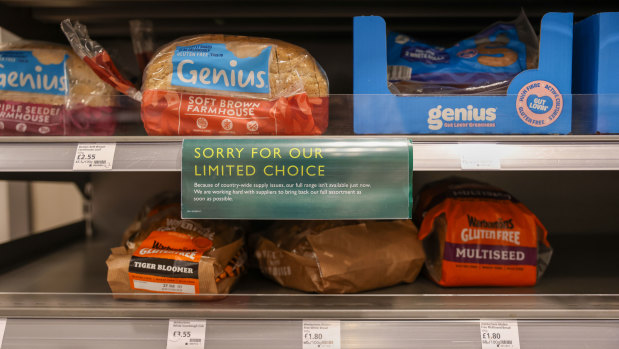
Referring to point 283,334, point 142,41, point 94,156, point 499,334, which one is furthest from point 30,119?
point 499,334

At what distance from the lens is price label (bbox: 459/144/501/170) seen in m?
0.76

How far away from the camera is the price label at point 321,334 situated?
2.60 ft

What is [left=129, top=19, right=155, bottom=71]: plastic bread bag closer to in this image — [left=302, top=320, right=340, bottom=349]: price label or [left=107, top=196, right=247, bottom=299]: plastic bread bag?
[left=107, top=196, right=247, bottom=299]: plastic bread bag

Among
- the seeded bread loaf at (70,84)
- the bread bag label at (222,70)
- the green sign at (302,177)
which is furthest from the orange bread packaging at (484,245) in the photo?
the seeded bread loaf at (70,84)

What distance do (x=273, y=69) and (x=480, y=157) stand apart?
1.68 feet

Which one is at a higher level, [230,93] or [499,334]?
[230,93]

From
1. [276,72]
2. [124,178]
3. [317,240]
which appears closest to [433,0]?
[276,72]

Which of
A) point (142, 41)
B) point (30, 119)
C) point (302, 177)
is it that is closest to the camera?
point (302, 177)

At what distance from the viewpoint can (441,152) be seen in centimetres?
77

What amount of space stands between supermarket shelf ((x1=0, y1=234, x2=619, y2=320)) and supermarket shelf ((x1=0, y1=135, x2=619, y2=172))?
328mm

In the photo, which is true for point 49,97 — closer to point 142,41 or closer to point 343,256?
point 142,41

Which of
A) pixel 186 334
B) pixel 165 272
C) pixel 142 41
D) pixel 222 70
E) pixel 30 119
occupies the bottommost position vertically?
pixel 186 334

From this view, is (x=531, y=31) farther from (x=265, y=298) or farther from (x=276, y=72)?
(x=265, y=298)

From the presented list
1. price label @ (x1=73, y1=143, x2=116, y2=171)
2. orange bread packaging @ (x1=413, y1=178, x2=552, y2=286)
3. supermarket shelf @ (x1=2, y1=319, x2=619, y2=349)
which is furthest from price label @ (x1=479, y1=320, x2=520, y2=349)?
price label @ (x1=73, y1=143, x2=116, y2=171)
